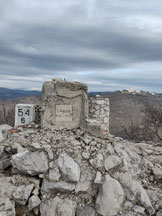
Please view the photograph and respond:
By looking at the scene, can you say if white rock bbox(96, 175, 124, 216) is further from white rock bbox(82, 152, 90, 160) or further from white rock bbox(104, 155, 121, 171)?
white rock bbox(82, 152, 90, 160)

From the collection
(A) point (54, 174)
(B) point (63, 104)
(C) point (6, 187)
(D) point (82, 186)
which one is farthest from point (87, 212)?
(B) point (63, 104)

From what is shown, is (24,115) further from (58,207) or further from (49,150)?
(58,207)

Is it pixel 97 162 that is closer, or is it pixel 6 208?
pixel 6 208

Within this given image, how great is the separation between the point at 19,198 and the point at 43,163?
77 centimetres

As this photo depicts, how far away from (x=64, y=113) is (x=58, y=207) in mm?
2448

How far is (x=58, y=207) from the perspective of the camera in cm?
374

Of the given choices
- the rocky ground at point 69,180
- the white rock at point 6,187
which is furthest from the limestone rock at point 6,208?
the white rock at point 6,187

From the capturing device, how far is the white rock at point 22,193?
147 inches

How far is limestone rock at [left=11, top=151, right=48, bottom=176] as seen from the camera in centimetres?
407

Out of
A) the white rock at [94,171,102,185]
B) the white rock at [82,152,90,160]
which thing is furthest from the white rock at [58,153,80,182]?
the white rock at [94,171,102,185]

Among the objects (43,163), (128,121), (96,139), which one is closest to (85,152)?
(96,139)

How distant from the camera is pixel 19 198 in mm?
3729

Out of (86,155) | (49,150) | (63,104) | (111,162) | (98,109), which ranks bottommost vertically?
(111,162)

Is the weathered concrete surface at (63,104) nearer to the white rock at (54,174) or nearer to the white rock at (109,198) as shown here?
the white rock at (54,174)
